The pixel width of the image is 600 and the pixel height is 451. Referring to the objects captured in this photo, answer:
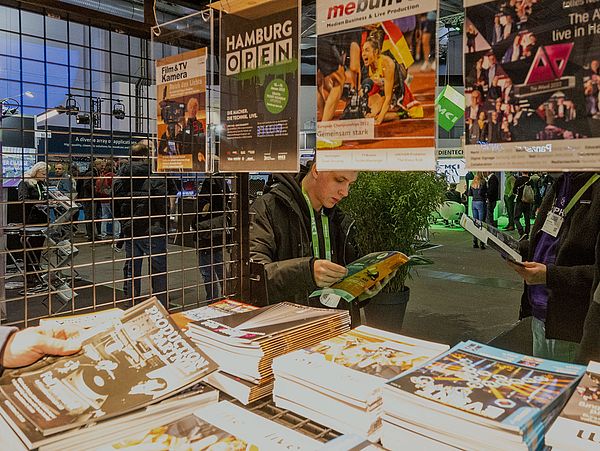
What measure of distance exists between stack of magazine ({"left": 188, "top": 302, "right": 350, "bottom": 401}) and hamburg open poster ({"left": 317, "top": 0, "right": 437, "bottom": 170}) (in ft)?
1.20

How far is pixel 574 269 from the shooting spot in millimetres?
2322

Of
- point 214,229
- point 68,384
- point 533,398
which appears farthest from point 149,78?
point 533,398

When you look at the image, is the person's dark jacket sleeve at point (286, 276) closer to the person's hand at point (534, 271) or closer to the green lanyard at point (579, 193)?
the person's hand at point (534, 271)

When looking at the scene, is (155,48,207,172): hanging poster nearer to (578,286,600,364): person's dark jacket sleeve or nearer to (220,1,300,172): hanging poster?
(220,1,300,172): hanging poster

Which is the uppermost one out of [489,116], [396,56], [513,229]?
[396,56]

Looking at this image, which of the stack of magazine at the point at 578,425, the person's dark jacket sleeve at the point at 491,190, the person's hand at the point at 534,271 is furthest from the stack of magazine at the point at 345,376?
the person's dark jacket sleeve at the point at 491,190

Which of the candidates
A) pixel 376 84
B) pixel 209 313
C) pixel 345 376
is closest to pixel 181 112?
pixel 209 313

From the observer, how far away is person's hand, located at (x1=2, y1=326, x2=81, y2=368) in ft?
3.71

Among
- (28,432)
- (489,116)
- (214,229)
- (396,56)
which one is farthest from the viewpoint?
(214,229)

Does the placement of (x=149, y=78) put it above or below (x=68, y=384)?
above

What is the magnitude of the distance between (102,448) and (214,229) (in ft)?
3.28

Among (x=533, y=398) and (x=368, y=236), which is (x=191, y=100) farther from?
(x=368, y=236)

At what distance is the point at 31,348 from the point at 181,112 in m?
0.83

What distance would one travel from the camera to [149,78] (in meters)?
1.82
